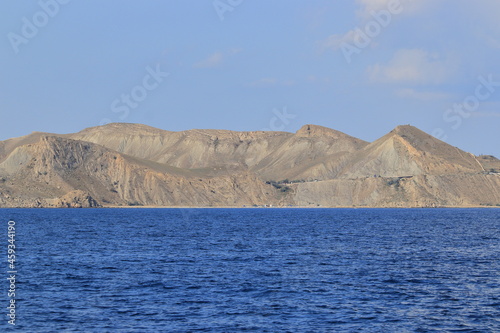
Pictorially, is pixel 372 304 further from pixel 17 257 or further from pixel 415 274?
pixel 17 257

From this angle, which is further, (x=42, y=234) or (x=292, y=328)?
(x=42, y=234)

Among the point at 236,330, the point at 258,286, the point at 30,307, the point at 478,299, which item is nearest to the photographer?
the point at 236,330

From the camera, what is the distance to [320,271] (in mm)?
57781

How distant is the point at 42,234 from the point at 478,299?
79.6 metres

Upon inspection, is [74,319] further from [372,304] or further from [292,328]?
[372,304]

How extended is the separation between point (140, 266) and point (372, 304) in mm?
25694

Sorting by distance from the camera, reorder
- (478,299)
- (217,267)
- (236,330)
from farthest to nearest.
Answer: (217,267)
(478,299)
(236,330)

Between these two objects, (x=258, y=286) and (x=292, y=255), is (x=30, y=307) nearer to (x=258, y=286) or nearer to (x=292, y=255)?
(x=258, y=286)

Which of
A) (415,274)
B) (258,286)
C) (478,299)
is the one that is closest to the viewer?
(478,299)

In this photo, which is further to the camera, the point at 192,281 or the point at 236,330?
the point at 192,281

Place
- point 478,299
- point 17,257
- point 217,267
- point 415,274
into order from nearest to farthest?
point 478,299
point 415,274
point 217,267
point 17,257

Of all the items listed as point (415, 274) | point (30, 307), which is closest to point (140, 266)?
point (30, 307)

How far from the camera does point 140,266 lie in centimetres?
6091

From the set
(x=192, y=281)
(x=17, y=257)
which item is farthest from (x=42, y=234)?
(x=192, y=281)
